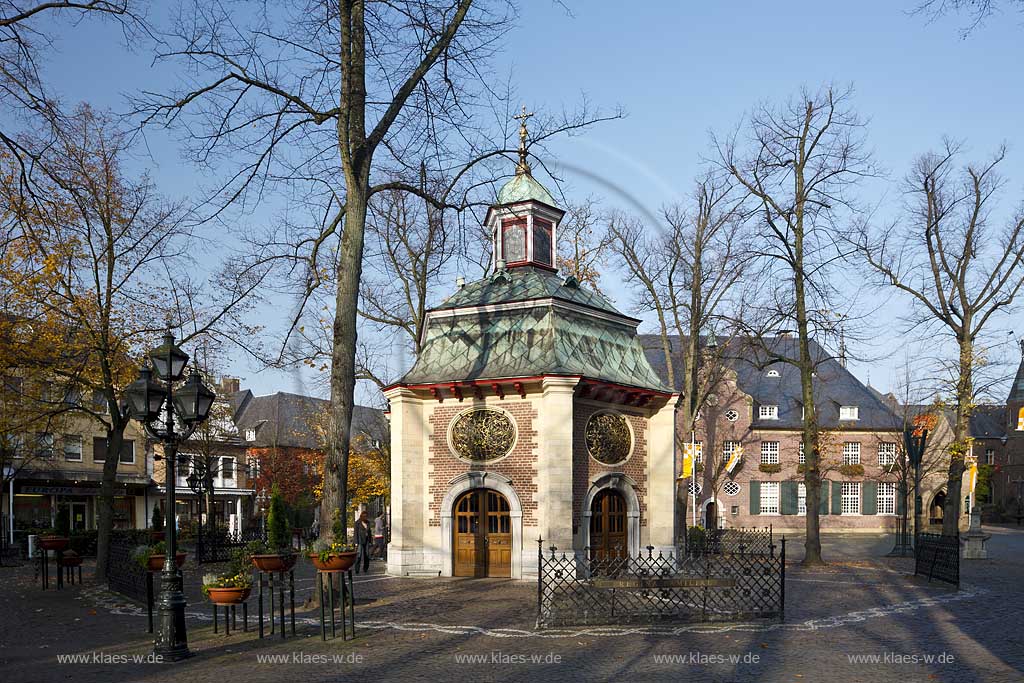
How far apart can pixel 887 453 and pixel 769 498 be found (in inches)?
281

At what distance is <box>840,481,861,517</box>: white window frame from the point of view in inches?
1948

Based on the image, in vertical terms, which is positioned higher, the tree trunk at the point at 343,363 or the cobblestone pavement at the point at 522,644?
the tree trunk at the point at 343,363

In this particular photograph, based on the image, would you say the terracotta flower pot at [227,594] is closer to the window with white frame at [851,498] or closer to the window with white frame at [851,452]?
the window with white frame at [851,498]

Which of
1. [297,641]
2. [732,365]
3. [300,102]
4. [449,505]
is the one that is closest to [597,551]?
[449,505]

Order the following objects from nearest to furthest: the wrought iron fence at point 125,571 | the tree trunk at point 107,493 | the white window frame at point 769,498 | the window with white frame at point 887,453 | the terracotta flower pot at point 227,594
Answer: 1. the terracotta flower pot at point 227,594
2. the wrought iron fence at point 125,571
3. the tree trunk at point 107,493
4. the window with white frame at point 887,453
5. the white window frame at point 769,498

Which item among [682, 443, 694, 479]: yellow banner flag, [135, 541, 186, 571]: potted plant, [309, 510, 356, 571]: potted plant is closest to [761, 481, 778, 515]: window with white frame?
[682, 443, 694, 479]: yellow banner flag

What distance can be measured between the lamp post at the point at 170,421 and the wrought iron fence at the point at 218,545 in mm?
17303

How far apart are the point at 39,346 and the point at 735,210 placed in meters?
20.3

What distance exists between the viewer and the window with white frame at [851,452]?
164 feet

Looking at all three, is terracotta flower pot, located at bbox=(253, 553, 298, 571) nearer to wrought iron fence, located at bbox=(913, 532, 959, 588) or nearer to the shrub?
the shrub

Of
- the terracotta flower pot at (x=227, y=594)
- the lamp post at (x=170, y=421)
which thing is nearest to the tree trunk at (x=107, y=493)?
the terracotta flower pot at (x=227, y=594)

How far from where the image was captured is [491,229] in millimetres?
28047

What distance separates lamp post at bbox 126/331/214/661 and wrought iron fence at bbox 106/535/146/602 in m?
5.77

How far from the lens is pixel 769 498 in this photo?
4938 cm
